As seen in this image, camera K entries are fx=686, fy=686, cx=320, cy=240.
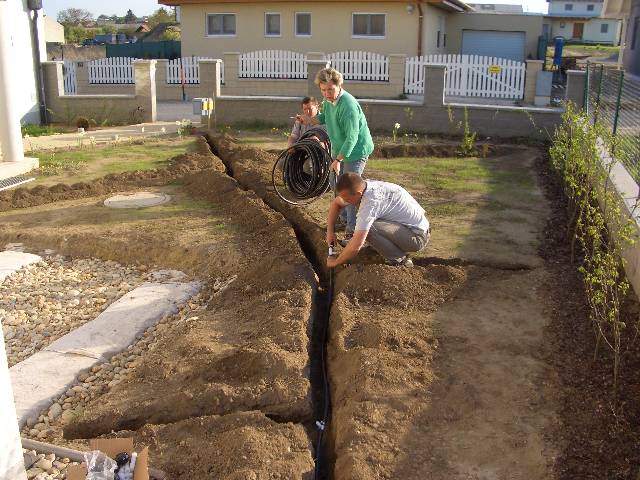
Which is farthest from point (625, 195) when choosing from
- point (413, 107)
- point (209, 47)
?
point (209, 47)

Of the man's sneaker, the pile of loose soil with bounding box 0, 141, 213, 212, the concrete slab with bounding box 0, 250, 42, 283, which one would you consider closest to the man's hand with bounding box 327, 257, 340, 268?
the man's sneaker

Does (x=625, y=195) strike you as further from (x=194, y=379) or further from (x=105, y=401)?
(x=105, y=401)

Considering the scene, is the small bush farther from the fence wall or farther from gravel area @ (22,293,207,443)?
gravel area @ (22,293,207,443)

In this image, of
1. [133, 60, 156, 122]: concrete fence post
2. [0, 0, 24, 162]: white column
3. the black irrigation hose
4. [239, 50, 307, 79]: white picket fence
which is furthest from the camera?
[239, 50, 307, 79]: white picket fence

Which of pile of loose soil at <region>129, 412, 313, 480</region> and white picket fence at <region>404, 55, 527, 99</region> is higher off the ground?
white picket fence at <region>404, 55, 527, 99</region>

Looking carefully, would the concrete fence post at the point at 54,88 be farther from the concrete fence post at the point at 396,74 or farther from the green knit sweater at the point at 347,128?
the green knit sweater at the point at 347,128

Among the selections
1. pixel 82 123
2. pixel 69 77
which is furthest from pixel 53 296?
pixel 69 77

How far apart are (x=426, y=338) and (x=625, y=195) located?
10.1ft

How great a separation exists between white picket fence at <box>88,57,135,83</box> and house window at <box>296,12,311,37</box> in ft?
18.8

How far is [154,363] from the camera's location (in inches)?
185

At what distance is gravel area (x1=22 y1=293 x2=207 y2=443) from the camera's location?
13.5ft

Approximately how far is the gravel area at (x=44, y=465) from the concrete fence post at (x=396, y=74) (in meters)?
17.6

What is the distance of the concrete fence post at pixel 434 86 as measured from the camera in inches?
563

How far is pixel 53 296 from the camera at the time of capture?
627 centimetres
